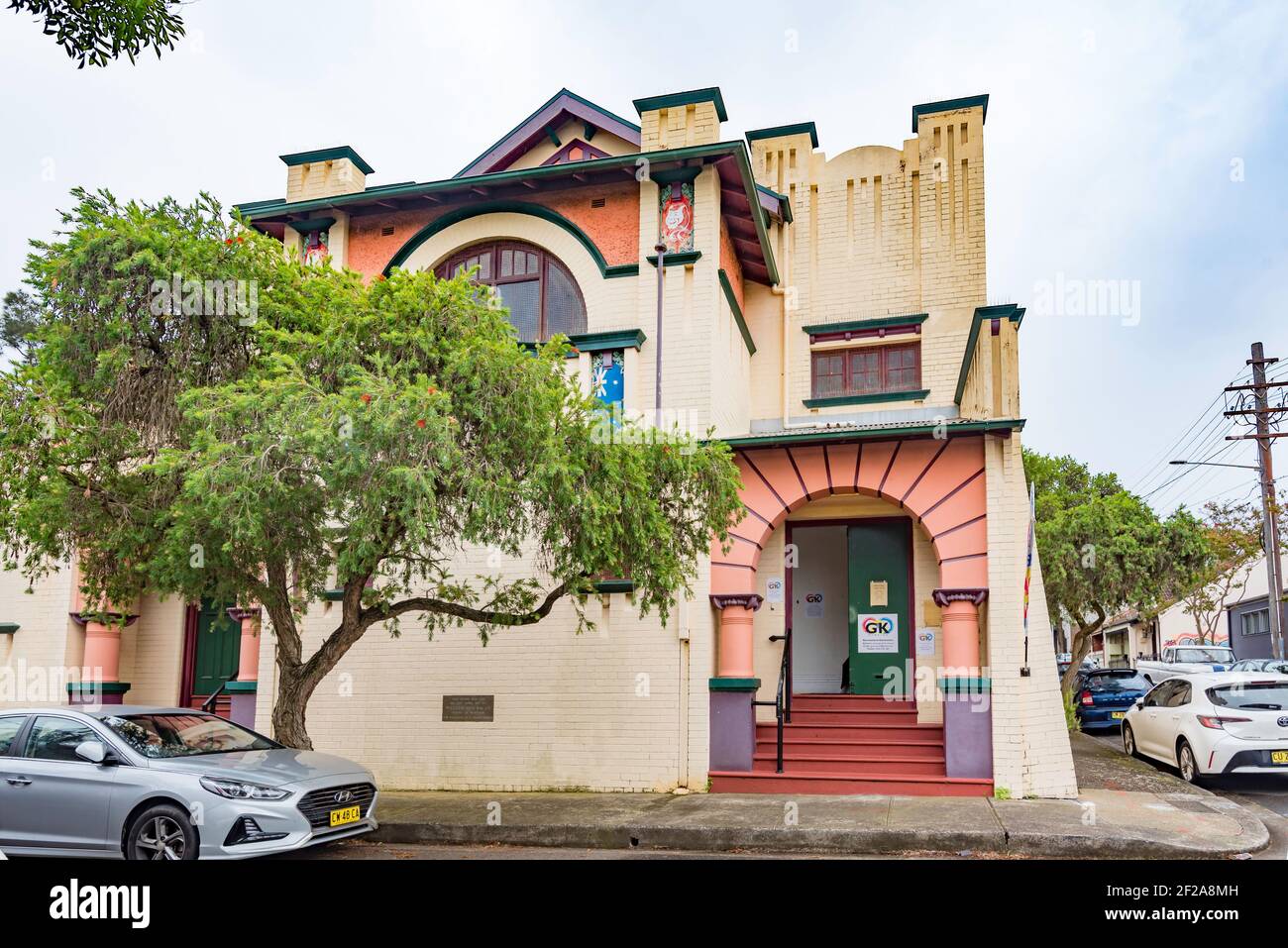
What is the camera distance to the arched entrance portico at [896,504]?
12.8 meters

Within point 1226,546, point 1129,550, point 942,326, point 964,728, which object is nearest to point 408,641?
point 964,728

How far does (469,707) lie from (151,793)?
5690 millimetres

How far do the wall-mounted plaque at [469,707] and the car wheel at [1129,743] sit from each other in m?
10.3

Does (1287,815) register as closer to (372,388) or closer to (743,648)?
(743,648)

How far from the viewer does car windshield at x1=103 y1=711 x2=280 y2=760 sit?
9164mm

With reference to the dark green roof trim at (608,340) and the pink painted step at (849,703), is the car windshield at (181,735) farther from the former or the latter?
the pink painted step at (849,703)

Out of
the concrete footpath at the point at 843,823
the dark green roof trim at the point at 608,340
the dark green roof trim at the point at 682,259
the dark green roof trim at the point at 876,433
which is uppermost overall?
the dark green roof trim at the point at 682,259

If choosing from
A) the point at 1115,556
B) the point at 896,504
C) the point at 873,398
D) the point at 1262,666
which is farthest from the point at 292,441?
the point at 1262,666

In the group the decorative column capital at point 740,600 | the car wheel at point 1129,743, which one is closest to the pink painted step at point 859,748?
the decorative column capital at point 740,600

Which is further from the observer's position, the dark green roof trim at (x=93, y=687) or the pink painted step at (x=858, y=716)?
the dark green roof trim at (x=93, y=687)

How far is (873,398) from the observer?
16266 mm

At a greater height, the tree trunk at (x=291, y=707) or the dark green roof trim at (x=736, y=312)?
the dark green roof trim at (x=736, y=312)

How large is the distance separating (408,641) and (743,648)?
444 centimetres

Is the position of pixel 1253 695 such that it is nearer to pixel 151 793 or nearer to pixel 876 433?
pixel 876 433
